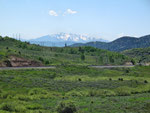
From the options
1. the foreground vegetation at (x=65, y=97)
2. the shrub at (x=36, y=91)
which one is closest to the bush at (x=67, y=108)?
the foreground vegetation at (x=65, y=97)

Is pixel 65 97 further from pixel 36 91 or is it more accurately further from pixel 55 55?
pixel 55 55

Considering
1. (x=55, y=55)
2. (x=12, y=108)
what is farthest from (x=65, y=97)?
(x=55, y=55)

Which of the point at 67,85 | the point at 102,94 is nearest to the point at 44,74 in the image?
the point at 67,85

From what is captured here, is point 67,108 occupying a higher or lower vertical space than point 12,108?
higher

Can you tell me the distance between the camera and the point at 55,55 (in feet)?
463

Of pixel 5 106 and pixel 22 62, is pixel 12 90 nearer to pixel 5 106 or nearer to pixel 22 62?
pixel 5 106

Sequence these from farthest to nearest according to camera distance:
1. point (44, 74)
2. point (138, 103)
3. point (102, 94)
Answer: point (44, 74) < point (102, 94) < point (138, 103)

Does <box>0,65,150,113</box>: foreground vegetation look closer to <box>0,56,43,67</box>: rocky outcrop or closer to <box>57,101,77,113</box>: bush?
<box>57,101,77,113</box>: bush

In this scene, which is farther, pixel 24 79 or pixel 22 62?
pixel 22 62

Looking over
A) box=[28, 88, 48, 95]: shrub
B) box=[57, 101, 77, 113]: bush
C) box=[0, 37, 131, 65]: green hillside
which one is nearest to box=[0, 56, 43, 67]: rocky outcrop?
box=[0, 37, 131, 65]: green hillside

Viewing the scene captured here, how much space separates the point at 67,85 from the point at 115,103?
19420 mm

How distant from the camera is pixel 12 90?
46719 millimetres

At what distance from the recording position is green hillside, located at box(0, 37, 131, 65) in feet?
354

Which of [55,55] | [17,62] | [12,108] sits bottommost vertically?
[12,108]
